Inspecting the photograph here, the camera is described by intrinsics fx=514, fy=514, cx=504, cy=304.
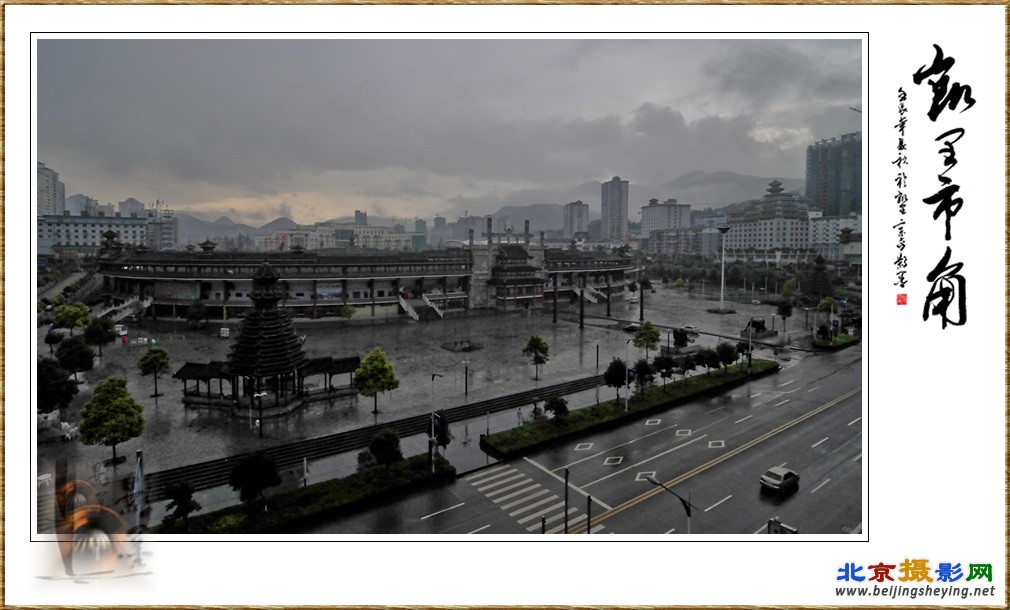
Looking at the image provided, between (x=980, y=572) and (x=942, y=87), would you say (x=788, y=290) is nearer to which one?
(x=942, y=87)

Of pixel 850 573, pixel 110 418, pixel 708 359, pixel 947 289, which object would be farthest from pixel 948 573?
pixel 110 418

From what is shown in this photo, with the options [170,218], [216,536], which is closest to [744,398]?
[216,536]

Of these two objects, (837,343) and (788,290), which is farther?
(788,290)

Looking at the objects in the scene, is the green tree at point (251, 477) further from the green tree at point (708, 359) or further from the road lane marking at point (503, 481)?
the green tree at point (708, 359)

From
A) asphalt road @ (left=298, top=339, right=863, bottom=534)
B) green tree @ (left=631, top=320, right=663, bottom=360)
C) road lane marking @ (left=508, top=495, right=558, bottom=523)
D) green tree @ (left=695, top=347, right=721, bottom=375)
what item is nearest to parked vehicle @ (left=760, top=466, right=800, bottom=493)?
asphalt road @ (left=298, top=339, right=863, bottom=534)

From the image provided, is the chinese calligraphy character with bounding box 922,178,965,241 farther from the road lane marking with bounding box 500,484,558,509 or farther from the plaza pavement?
the plaza pavement
